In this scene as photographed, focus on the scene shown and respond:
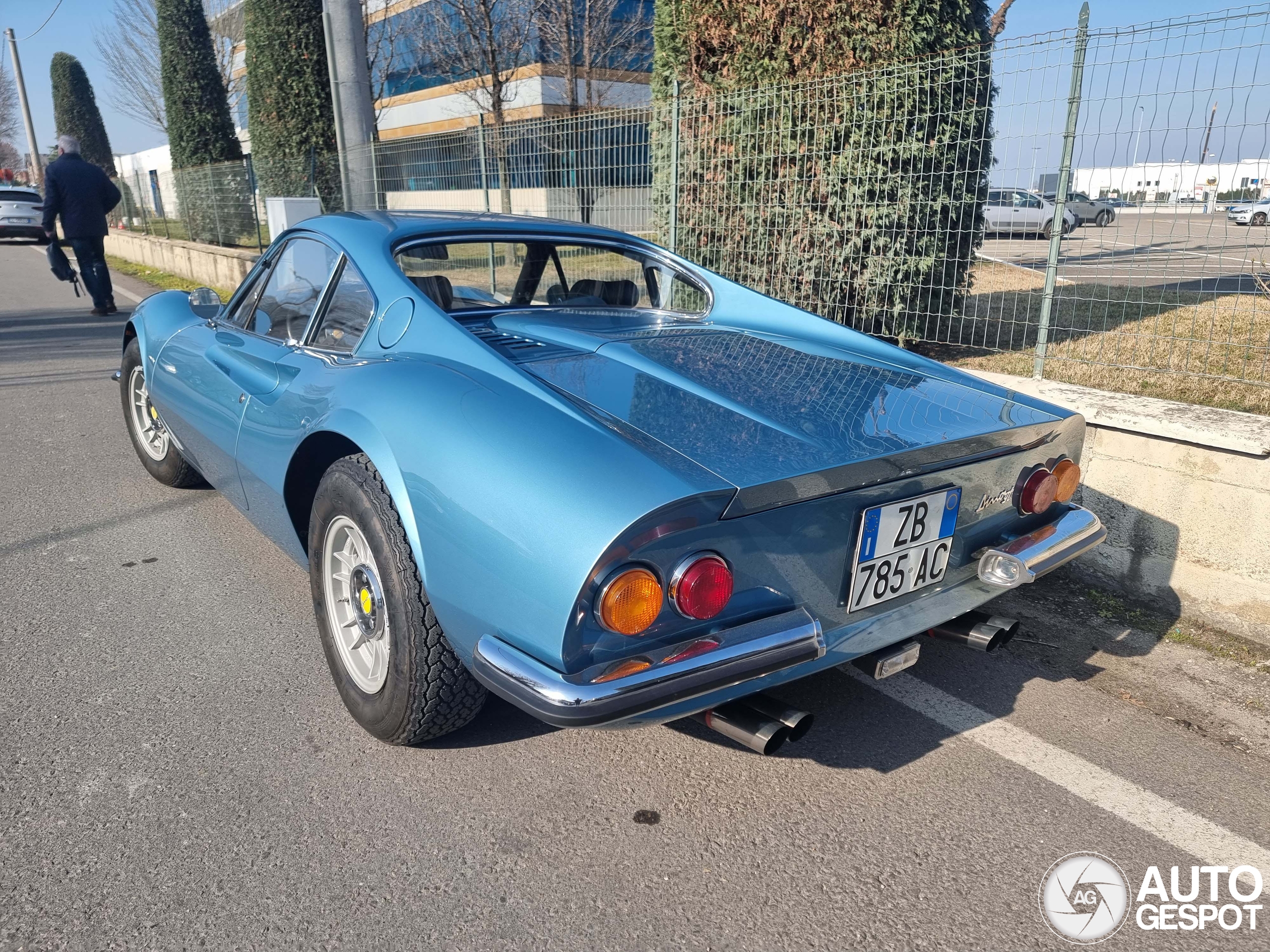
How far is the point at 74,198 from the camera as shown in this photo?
9984mm

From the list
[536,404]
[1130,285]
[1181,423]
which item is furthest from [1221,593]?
[536,404]

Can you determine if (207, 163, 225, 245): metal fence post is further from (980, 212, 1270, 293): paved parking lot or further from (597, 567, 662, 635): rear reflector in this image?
(597, 567, 662, 635): rear reflector

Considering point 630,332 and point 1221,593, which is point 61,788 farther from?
point 1221,593

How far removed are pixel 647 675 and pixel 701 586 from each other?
8.3 inches

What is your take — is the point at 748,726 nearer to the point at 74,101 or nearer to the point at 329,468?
the point at 329,468

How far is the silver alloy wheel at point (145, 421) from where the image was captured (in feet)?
14.5

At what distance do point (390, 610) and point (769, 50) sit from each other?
16.7ft

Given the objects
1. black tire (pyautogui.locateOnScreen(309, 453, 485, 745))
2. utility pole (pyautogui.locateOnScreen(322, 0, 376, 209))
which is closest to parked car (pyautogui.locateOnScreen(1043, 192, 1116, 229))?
black tire (pyautogui.locateOnScreen(309, 453, 485, 745))

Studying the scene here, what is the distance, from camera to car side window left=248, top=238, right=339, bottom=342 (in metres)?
2.91

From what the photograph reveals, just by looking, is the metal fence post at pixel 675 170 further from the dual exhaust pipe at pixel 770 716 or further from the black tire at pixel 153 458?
the dual exhaust pipe at pixel 770 716

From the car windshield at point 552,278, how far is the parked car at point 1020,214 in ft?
6.16

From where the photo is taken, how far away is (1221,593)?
10.4ft

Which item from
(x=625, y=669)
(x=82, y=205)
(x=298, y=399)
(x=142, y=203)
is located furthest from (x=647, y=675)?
(x=142, y=203)

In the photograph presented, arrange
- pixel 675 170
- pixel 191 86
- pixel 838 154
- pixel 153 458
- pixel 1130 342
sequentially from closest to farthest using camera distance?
1. pixel 153 458
2. pixel 1130 342
3. pixel 838 154
4. pixel 675 170
5. pixel 191 86
